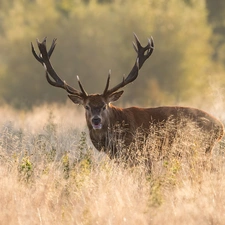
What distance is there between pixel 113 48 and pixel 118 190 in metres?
21.7

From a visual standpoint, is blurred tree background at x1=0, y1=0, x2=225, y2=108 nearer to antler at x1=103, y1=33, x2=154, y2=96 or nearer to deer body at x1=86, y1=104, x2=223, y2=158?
antler at x1=103, y1=33, x2=154, y2=96

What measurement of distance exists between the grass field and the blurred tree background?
1890cm

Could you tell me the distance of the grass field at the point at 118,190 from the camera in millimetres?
7922

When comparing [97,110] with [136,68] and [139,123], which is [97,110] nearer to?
[139,123]

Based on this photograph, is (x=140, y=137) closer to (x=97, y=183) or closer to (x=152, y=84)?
(x=97, y=183)

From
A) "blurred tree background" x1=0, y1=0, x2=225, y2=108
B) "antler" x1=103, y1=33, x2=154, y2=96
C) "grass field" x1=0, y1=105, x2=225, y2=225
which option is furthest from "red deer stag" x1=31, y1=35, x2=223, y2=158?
"blurred tree background" x1=0, y1=0, x2=225, y2=108

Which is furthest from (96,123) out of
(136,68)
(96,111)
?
(136,68)

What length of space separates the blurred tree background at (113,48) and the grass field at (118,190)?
62.0ft

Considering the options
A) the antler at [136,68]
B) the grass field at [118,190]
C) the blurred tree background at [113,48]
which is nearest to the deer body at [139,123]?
the antler at [136,68]

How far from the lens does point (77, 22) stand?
30344 millimetres

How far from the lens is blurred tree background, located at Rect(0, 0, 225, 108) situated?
29.8m

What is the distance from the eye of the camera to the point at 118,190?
882cm

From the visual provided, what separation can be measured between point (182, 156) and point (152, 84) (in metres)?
20.8

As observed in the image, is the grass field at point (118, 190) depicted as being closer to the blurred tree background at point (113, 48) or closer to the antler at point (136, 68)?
the antler at point (136, 68)
